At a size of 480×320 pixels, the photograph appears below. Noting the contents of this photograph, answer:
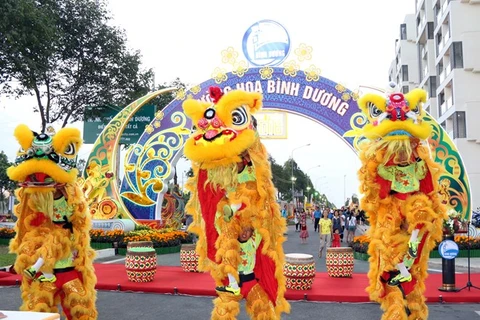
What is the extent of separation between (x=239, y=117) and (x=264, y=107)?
912cm

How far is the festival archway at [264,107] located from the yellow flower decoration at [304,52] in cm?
38

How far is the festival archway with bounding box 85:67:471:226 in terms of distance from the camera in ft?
39.1

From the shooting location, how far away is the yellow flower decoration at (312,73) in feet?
42.5

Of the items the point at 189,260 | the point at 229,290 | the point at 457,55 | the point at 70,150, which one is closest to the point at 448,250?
the point at 229,290

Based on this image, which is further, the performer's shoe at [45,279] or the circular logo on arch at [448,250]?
the circular logo on arch at [448,250]

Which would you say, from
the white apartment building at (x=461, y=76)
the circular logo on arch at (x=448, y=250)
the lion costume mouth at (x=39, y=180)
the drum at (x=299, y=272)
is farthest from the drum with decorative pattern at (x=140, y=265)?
the white apartment building at (x=461, y=76)

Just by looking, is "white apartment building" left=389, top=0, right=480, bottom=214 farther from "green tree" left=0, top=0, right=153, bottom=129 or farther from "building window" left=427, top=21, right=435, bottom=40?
"green tree" left=0, top=0, right=153, bottom=129

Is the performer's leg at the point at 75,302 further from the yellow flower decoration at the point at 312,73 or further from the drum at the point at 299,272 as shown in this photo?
the yellow flower decoration at the point at 312,73

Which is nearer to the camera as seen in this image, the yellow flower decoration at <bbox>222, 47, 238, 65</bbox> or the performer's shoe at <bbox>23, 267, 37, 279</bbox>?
the performer's shoe at <bbox>23, 267, 37, 279</bbox>

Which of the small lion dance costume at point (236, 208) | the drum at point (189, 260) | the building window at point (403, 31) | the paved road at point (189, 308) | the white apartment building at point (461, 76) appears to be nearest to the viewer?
the small lion dance costume at point (236, 208)

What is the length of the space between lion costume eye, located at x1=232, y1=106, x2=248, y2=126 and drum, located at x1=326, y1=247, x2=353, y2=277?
480 centimetres

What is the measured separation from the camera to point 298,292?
708cm

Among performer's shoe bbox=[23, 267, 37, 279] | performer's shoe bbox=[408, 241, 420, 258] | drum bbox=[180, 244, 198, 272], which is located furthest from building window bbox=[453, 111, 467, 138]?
performer's shoe bbox=[23, 267, 37, 279]

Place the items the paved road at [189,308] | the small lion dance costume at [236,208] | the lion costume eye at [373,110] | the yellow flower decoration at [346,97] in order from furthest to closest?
the yellow flower decoration at [346,97]
the paved road at [189,308]
the lion costume eye at [373,110]
the small lion dance costume at [236,208]
